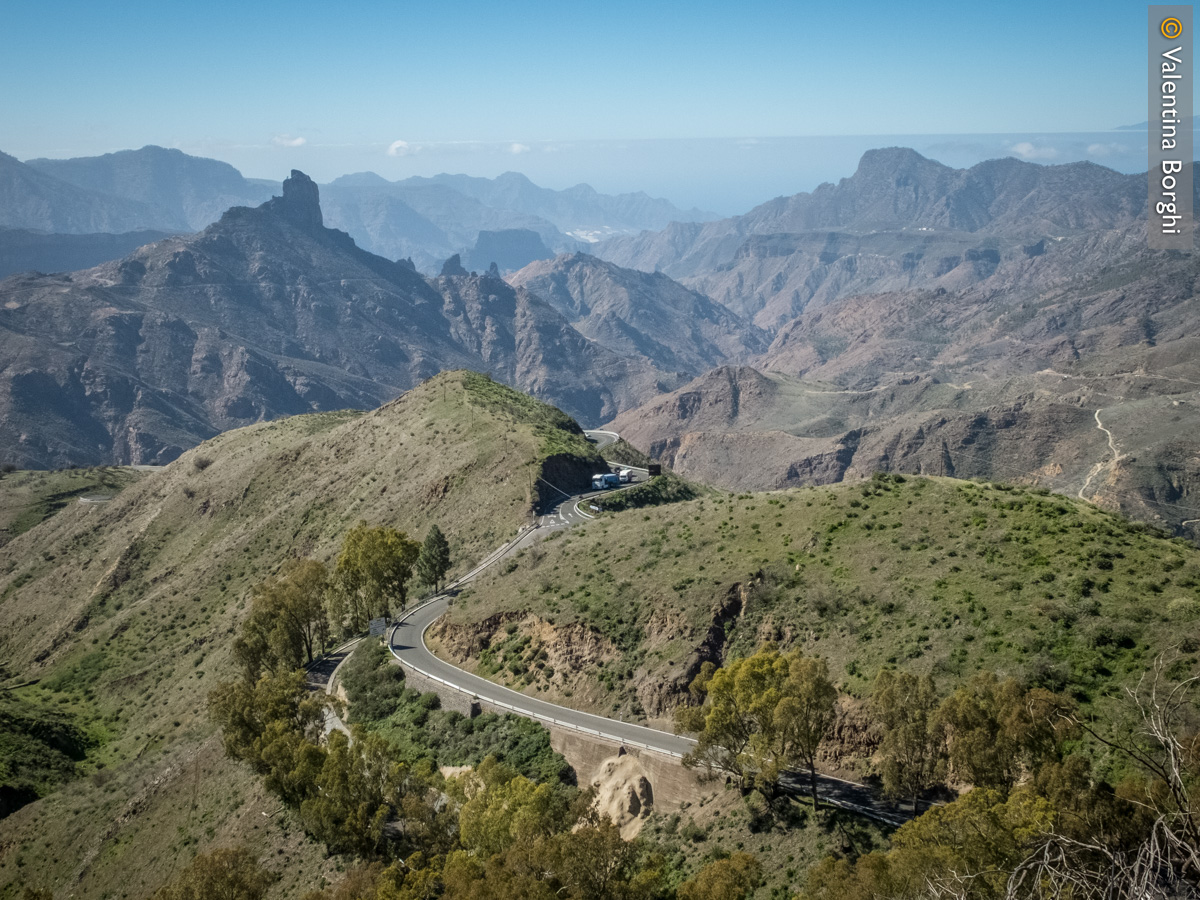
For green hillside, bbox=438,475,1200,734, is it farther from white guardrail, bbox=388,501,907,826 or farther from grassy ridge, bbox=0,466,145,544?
grassy ridge, bbox=0,466,145,544

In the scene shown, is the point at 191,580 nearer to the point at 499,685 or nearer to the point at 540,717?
the point at 499,685

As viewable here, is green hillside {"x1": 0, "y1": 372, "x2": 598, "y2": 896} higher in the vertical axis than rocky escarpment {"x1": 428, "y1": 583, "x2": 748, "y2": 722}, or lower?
lower

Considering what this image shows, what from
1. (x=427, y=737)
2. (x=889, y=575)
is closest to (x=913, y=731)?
(x=889, y=575)

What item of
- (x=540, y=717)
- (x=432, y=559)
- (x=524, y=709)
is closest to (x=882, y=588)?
(x=540, y=717)

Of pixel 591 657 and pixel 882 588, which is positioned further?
pixel 591 657

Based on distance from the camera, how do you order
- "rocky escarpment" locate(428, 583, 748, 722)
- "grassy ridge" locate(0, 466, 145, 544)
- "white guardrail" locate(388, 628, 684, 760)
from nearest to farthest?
"white guardrail" locate(388, 628, 684, 760), "rocky escarpment" locate(428, 583, 748, 722), "grassy ridge" locate(0, 466, 145, 544)

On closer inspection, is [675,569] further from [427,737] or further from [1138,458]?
[1138,458]

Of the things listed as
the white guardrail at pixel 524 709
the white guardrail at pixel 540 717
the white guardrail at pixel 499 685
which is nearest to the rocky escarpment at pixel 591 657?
the white guardrail at pixel 524 709

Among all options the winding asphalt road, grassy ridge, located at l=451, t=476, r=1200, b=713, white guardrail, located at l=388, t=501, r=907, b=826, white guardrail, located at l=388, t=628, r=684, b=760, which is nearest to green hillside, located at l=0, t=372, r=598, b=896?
white guardrail, located at l=388, t=501, r=907, b=826
